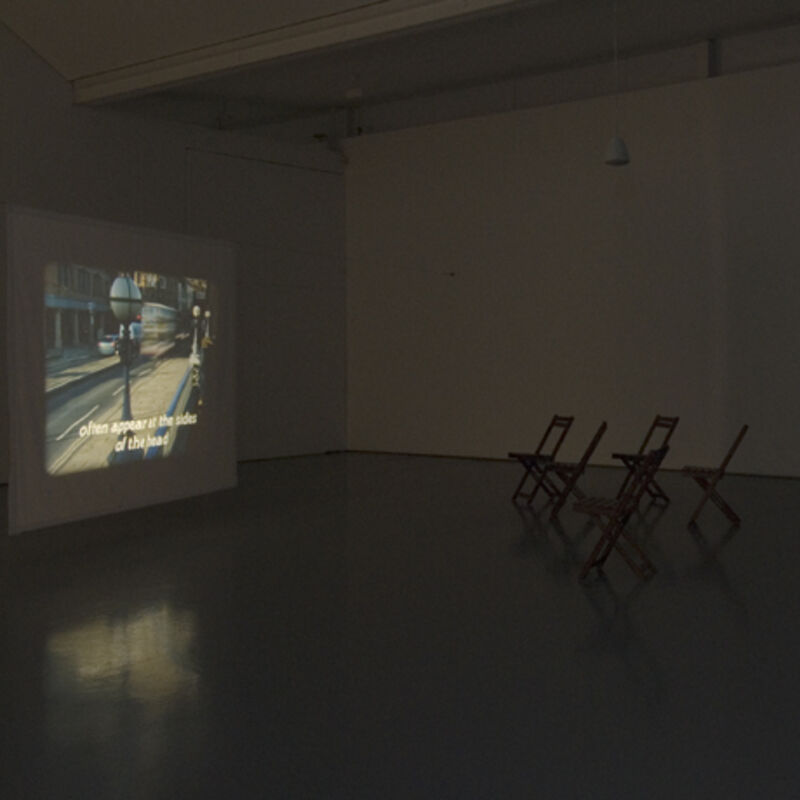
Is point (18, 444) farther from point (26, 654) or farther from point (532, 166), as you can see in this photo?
point (532, 166)

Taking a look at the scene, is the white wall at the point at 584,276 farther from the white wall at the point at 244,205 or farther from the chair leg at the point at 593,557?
the chair leg at the point at 593,557

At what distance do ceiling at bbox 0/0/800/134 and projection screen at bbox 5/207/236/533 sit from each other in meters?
1.81

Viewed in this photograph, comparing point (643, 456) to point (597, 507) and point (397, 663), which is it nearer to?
point (597, 507)

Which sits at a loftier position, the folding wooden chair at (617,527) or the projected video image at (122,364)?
the projected video image at (122,364)

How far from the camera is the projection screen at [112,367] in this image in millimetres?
6355

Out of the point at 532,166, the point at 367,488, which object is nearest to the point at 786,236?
the point at 532,166

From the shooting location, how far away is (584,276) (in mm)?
10703

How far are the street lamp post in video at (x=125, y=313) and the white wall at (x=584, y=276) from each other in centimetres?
517

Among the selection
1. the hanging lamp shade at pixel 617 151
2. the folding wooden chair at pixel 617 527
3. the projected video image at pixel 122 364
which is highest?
the hanging lamp shade at pixel 617 151

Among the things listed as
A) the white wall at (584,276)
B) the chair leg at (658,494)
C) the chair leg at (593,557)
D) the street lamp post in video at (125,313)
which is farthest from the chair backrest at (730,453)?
the street lamp post in video at (125,313)

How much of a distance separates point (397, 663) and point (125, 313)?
14.0ft

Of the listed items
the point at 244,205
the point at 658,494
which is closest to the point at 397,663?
the point at 658,494

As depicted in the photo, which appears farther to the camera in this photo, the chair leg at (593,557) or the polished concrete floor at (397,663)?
the chair leg at (593,557)

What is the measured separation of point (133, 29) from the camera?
8281mm
